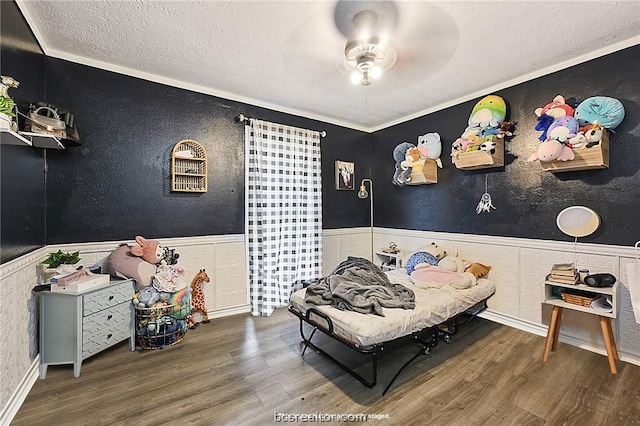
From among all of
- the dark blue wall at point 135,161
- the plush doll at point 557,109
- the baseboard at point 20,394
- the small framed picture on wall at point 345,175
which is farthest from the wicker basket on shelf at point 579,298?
the baseboard at point 20,394

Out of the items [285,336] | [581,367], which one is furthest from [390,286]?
[581,367]

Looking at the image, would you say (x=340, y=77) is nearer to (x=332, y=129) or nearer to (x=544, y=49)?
(x=332, y=129)

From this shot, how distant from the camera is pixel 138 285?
96.2 inches

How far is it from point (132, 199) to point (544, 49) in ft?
13.0

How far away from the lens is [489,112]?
2.91 metres

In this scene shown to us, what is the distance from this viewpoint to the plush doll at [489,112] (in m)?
2.88

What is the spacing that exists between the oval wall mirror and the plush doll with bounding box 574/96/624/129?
717mm

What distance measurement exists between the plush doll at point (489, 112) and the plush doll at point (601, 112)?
631 mm

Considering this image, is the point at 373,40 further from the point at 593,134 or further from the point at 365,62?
the point at 593,134

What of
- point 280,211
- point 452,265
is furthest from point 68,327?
point 452,265

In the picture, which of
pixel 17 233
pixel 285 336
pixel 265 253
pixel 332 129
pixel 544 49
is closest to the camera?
pixel 17 233

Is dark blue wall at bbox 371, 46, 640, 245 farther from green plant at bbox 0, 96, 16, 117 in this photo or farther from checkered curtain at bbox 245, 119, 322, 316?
green plant at bbox 0, 96, 16, 117

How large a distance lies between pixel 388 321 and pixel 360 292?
33 centimetres

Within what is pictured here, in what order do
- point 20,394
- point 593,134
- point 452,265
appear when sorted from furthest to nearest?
point 452,265 → point 593,134 → point 20,394
